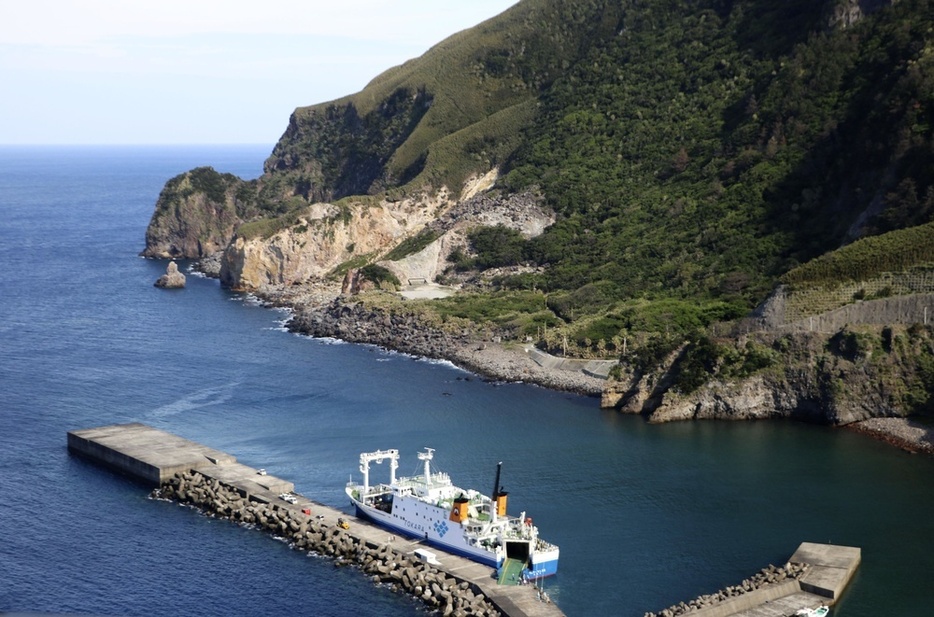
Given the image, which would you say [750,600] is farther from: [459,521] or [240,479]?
[240,479]

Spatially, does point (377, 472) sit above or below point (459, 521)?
below

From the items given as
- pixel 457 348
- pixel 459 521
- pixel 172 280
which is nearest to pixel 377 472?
pixel 459 521

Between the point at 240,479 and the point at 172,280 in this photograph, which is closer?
the point at 240,479

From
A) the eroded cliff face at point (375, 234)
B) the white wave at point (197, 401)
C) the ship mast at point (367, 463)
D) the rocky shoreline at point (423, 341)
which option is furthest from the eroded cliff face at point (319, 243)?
the ship mast at point (367, 463)

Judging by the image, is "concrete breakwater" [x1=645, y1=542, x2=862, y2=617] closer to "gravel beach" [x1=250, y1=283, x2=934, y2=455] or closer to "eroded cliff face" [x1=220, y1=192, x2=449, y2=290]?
"gravel beach" [x1=250, y1=283, x2=934, y2=455]

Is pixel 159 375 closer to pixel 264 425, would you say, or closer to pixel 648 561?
pixel 264 425

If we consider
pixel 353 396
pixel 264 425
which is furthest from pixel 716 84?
pixel 264 425

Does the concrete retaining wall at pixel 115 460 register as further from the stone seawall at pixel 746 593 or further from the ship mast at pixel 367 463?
the stone seawall at pixel 746 593
